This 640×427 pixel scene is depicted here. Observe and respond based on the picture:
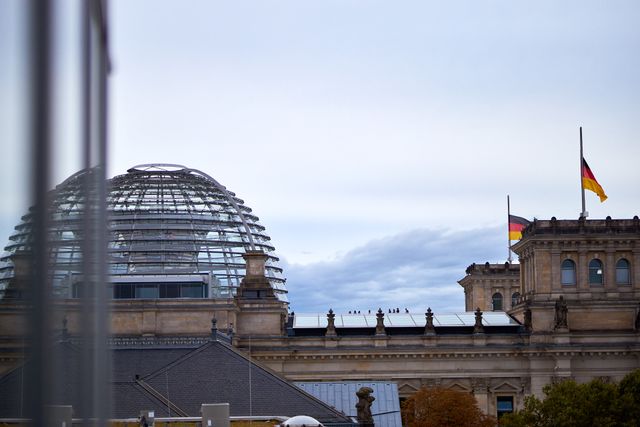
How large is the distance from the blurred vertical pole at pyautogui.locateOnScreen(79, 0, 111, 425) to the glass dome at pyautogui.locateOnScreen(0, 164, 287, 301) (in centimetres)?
8886

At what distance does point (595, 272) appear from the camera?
3465 inches

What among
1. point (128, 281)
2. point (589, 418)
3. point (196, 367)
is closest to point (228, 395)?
point (196, 367)

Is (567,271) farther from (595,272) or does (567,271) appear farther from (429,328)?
(429,328)

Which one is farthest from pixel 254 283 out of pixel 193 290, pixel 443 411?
pixel 443 411

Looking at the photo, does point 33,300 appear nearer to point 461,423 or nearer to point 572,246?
point 461,423

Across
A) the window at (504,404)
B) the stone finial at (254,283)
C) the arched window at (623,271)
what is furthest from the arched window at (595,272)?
the stone finial at (254,283)

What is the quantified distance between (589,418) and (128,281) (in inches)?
1680

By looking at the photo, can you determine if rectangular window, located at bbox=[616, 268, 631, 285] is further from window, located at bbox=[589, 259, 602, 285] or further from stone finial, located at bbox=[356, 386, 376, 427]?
stone finial, located at bbox=[356, 386, 376, 427]

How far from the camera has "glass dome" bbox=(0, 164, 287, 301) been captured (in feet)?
318

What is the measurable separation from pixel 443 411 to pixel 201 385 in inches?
832

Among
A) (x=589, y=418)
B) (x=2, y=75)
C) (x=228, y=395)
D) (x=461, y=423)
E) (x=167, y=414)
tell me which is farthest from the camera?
(x=461, y=423)

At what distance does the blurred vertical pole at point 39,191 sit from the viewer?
2.83 m

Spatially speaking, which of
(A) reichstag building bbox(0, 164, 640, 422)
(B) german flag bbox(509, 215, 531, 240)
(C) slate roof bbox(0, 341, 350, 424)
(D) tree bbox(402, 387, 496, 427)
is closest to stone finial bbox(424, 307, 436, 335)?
(A) reichstag building bbox(0, 164, 640, 422)

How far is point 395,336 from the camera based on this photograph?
289 ft
